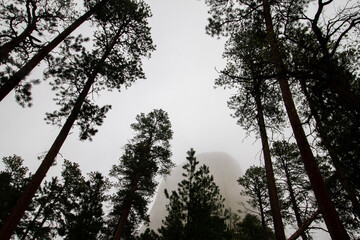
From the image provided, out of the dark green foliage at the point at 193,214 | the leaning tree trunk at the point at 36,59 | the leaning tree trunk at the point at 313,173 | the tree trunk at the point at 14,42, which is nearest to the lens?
the leaning tree trunk at the point at 313,173

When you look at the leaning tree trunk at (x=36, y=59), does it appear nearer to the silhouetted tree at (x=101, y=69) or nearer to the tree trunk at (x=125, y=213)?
the silhouetted tree at (x=101, y=69)

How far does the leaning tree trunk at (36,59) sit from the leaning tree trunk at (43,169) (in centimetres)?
175

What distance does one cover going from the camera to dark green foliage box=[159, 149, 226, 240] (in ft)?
26.4

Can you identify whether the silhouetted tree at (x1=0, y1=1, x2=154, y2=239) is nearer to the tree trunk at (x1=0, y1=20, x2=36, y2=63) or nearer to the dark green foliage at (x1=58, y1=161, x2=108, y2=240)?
the tree trunk at (x1=0, y1=20, x2=36, y2=63)

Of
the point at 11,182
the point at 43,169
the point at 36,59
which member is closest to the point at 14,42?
the point at 36,59

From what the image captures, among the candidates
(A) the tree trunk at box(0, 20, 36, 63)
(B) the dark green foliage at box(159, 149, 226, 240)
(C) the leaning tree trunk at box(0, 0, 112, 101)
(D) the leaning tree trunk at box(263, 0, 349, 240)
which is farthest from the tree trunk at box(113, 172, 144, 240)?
(D) the leaning tree trunk at box(263, 0, 349, 240)

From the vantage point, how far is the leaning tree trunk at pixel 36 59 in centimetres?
560

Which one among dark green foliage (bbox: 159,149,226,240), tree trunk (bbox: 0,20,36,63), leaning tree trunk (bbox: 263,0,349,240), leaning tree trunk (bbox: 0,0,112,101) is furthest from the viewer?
dark green foliage (bbox: 159,149,226,240)

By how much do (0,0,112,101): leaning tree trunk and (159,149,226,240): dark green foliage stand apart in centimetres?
768

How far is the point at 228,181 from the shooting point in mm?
81250

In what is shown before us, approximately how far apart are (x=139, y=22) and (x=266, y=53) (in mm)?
8445

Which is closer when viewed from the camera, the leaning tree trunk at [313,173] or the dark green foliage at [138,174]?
the leaning tree trunk at [313,173]

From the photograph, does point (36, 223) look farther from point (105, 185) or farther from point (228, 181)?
point (228, 181)

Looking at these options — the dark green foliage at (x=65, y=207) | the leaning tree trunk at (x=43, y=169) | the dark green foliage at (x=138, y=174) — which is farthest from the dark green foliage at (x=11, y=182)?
the leaning tree trunk at (x=43, y=169)
